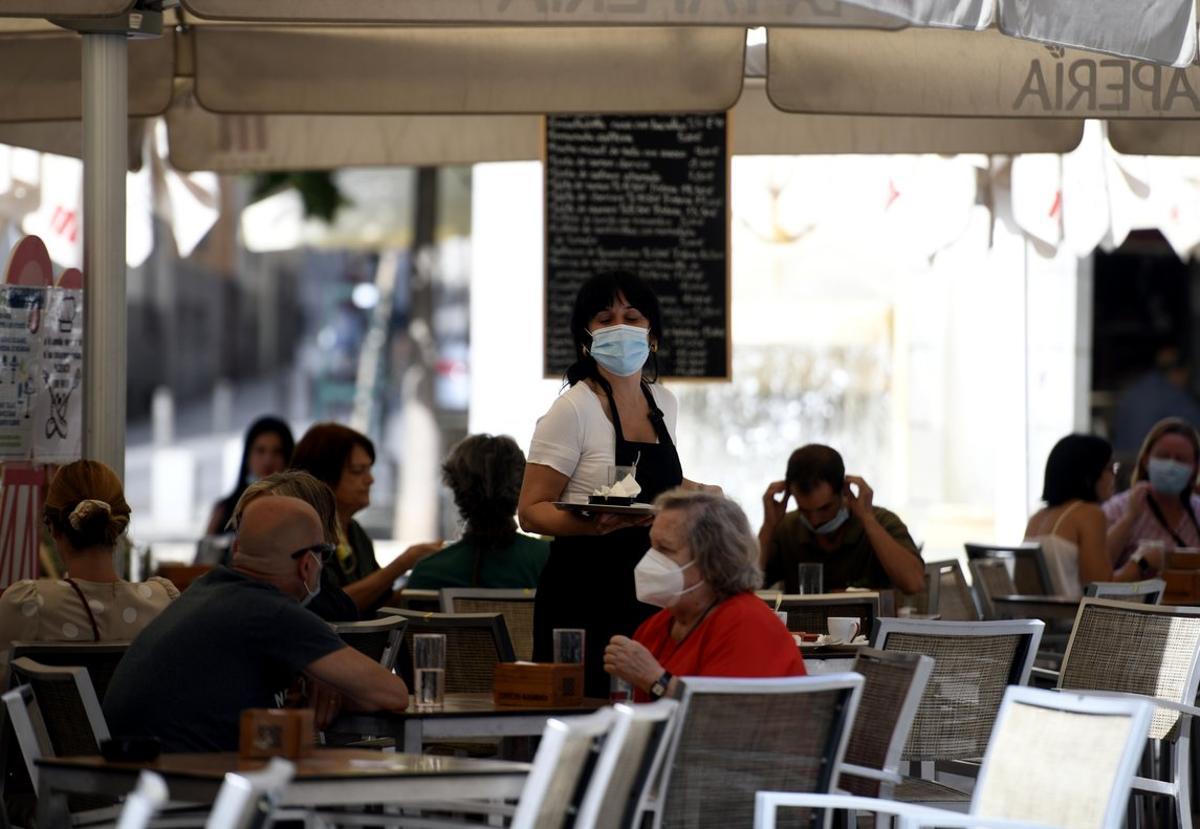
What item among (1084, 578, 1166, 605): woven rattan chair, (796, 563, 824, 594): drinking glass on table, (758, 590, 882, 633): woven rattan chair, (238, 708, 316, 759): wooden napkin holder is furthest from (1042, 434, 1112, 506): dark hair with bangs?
(238, 708, 316, 759): wooden napkin holder

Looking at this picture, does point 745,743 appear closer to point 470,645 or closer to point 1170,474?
point 470,645

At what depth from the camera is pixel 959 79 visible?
6.00 m

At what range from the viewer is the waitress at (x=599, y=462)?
4.95 m

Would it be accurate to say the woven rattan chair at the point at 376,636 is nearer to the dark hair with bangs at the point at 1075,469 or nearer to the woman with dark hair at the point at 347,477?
the woman with dark hair at the point at 347,477

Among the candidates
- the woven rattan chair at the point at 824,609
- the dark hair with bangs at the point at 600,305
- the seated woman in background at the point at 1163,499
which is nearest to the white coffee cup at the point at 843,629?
the woven rattan chair at the point at 824,609

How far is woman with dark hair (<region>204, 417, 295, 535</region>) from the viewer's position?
327 inches

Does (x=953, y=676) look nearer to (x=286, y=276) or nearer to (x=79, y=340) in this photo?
(x=79, y=340)

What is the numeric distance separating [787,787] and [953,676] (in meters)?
1.31

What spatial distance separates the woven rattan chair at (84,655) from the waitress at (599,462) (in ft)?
3.62

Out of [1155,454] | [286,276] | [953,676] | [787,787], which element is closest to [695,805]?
[787,787]

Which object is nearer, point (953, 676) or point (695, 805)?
point (695, 805)

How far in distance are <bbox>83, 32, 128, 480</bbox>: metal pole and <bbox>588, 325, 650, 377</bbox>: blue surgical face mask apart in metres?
1.32

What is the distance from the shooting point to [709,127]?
8039 millimetres

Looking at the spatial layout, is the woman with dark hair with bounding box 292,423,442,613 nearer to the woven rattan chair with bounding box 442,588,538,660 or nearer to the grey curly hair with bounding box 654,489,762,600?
the woven rattan chair with bounding box 442,588,538,660
